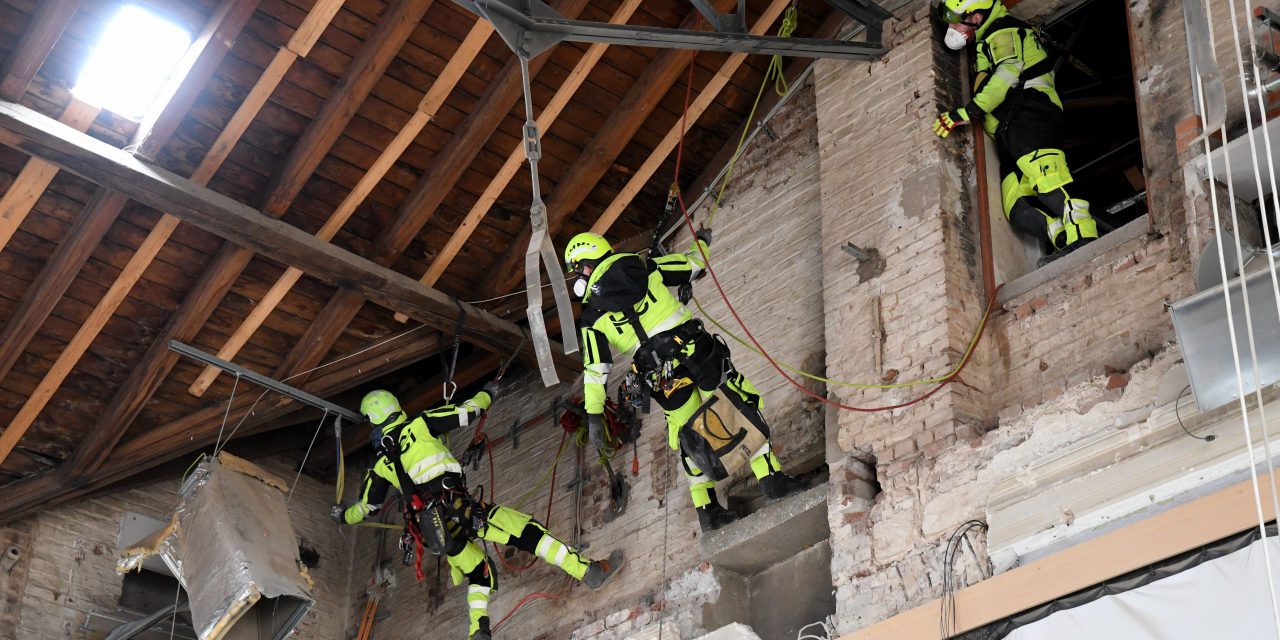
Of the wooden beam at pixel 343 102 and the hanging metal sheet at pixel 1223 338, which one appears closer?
the hanging metal sheet at pixel 1223 338

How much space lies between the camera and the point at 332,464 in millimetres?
11773

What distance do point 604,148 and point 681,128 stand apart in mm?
580

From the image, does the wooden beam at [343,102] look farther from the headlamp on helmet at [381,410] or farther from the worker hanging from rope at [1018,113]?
the worker hanging from rope at [1018,113]

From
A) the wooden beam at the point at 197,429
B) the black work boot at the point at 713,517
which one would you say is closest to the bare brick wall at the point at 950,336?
the black work boot at the point at 713,517

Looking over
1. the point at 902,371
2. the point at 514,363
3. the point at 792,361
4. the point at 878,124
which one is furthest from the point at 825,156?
the point at 514,363

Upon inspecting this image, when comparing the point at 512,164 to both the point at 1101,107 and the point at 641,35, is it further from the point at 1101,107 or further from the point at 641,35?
the point at 1101,107

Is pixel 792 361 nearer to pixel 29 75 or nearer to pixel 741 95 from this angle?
pixel 741 95

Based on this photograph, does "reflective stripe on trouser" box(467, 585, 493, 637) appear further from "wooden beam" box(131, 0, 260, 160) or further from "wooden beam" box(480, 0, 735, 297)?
"wooden beam" box(131, 0, 260, 160)

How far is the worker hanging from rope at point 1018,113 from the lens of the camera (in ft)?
26.8

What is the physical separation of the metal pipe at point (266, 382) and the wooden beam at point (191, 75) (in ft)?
5.19

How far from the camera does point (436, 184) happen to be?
31.8 ft

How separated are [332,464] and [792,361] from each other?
4470mm

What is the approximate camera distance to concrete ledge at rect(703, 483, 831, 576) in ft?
26.0

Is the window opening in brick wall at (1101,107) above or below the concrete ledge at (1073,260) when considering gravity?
above
